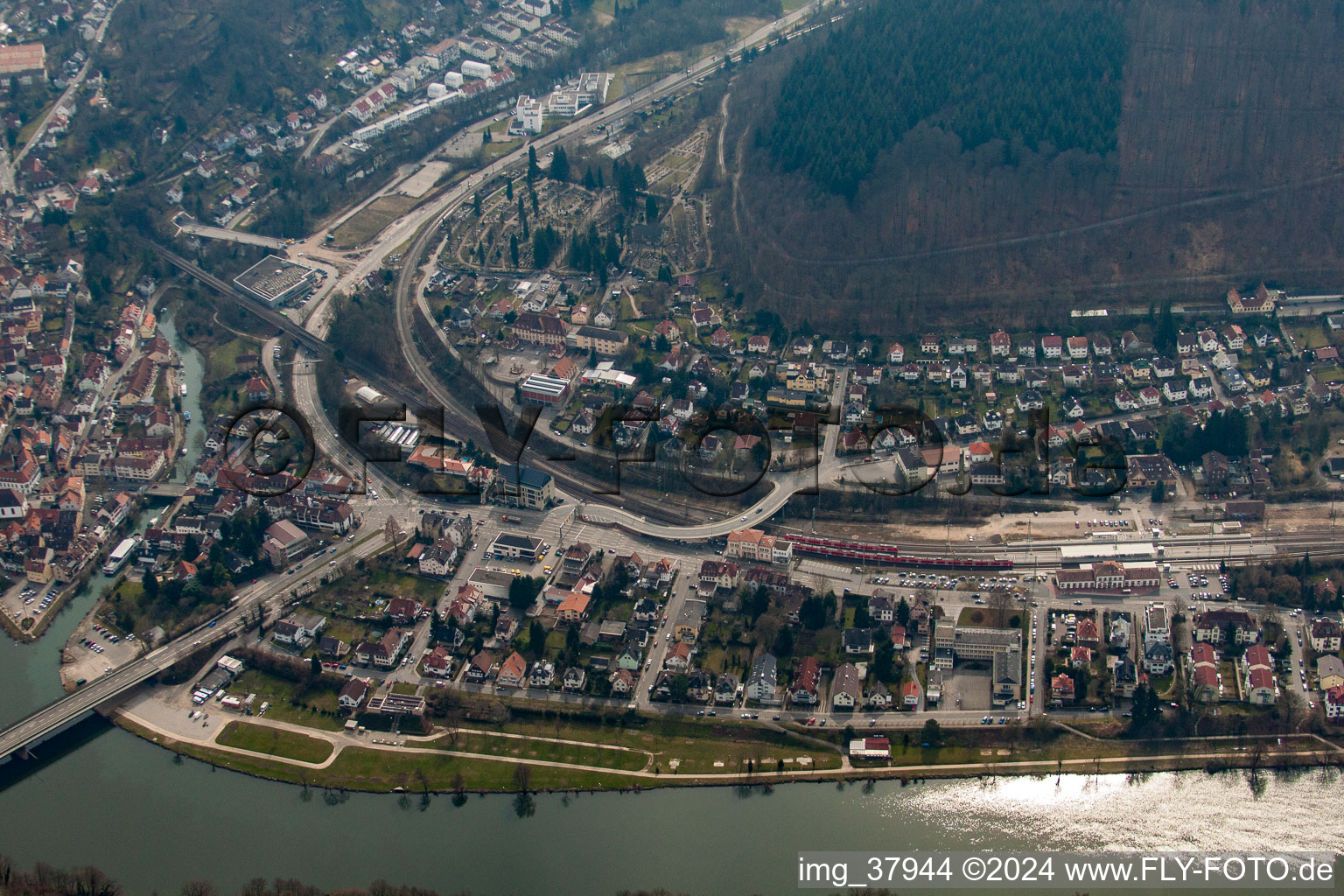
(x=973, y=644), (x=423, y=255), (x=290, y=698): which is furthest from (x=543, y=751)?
(x=423, y=255)

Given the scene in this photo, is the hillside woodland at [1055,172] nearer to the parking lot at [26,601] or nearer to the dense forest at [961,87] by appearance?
the dense forest at [961,87]

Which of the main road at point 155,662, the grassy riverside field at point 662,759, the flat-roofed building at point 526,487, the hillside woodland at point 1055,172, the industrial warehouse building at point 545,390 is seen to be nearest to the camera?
the grassy riverside field at point 662,759

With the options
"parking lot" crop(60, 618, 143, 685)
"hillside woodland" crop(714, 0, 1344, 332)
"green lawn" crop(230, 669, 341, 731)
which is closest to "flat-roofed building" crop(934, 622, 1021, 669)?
"green lawn" crop(230, 669, 341, 731)

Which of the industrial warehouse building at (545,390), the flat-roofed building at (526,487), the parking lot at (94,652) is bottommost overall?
the parking lot at (94,652)

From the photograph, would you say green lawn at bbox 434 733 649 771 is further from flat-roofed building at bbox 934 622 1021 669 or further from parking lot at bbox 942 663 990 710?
flat-roofed building at bbox 934 622 1021 669

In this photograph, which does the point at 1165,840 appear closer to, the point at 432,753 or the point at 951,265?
the point at 432,753

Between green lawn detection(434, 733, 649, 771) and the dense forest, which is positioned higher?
the dense forest

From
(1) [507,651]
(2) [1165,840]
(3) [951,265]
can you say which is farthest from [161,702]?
(3) [951,265]

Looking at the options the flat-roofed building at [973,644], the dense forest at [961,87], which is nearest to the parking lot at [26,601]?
the flat-roofed building at [973,644]

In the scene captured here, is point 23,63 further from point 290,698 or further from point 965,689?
point 965,689
